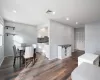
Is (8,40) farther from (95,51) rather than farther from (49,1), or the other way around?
(95,51)

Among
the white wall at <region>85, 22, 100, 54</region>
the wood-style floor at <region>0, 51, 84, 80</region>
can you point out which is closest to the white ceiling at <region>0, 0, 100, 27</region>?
the white wall at <region>85, 22, 100, 54</region>

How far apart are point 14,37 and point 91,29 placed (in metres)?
5.82

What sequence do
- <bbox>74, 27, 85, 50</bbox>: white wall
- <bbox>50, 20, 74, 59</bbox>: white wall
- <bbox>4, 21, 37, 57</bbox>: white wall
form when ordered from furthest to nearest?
1. <bbox>74, 27, 85, 50</bbox>: white wall
2. <bbox>4, 21, 37, 57</bbox>: white wall
3. <bbox>50, 20, 74, 59</bbox>: white wall

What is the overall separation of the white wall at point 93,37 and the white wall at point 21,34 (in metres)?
4.59

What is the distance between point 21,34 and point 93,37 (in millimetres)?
5555

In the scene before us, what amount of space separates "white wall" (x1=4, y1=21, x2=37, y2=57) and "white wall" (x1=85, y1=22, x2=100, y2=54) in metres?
4.59

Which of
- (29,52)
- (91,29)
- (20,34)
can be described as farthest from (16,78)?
(91,29)

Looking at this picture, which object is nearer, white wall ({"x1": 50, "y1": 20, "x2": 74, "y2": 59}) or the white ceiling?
the white ceiling

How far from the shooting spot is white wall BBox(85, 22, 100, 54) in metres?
4.34

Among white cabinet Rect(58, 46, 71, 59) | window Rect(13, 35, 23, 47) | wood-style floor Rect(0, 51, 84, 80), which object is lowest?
wood-style floor Rect(0, 51, 84, 80)

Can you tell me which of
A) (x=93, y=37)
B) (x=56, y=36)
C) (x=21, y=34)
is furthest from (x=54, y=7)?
(x=21, y=34)

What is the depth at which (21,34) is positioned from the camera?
546cm

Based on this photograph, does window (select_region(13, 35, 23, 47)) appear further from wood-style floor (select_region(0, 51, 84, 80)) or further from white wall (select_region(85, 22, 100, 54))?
white wall (select_region(85, 22, 100, 54))

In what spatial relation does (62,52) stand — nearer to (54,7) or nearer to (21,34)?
(54,7)
